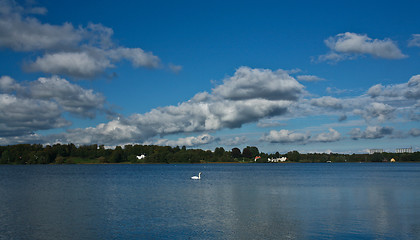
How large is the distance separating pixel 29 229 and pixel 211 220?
14640 mm

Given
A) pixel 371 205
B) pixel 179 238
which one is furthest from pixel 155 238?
pixel 371 205

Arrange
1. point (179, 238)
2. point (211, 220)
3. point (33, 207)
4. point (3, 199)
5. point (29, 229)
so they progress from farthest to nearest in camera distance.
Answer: point (3, 199)
point (33, 207)
point (211, 220)
point (29, 229)
point (179, 238)

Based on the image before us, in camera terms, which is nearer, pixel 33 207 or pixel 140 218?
pixel 140 218

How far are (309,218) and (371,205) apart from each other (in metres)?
12.9

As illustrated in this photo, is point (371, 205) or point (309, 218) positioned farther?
point (371, 205)

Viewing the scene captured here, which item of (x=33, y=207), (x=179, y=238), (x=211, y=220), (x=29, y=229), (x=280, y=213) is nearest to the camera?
(x=179, y=238)

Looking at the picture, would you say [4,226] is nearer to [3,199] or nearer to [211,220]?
[211,220]

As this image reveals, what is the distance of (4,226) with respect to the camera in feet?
101

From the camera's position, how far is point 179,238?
26.6 metres

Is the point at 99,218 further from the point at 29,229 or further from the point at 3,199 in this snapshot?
the point at 3,199

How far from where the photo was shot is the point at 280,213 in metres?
37.0

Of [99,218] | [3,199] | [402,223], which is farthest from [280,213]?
[3,199]

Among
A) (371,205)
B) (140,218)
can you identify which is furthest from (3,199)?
(371,205)

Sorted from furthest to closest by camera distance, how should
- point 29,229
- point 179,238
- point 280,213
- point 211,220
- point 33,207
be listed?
point 33,207 → point 280,213 → point 211,220 → point 29,229 → point 179,238
